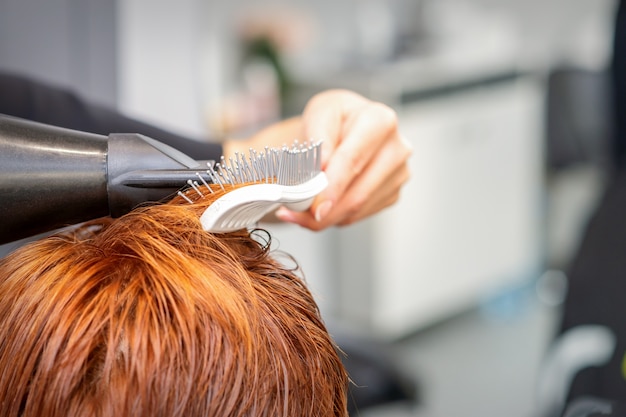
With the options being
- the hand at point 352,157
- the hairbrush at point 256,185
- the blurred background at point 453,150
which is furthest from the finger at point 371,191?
the blurred background at point 453,150

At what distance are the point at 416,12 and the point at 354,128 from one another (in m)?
2.79

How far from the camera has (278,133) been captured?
1001 millimetres

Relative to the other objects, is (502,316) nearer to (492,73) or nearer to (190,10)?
(492,73)

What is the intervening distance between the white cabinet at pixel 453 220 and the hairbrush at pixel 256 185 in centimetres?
216

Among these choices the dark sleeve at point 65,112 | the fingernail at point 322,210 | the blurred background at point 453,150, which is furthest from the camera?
the blurred background at point 453,150

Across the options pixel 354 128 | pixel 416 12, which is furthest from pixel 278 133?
pixel 416 12

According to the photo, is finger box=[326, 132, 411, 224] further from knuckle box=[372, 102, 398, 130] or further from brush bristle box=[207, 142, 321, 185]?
brush bristle box=[207, 142, 321, 185]

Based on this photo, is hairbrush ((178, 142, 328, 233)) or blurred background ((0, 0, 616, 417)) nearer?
hairbrush ((178, 142, 328, 233))

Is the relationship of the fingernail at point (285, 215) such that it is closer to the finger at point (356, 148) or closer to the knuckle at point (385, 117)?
the finger at point (356, 148)

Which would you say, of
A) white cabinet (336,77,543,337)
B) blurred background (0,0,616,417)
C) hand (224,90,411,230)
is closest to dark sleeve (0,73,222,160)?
hand (224,90,411,230)

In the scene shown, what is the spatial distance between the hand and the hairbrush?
0.10 meters

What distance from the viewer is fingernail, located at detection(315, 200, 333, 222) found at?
30.0 inches

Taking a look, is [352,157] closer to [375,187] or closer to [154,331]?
[375,187]

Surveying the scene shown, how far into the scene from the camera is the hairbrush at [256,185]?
1.83 feet
